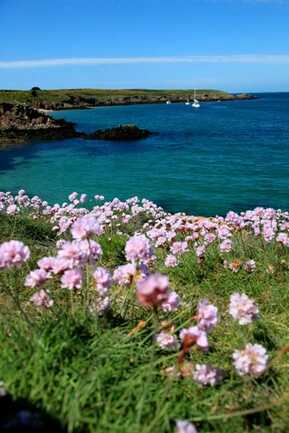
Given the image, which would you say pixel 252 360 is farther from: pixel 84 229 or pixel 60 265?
pixel 84 229

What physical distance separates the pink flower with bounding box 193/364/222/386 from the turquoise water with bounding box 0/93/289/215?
16533 mm

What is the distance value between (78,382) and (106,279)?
0.84 m

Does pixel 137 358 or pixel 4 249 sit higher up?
pixel 4 249

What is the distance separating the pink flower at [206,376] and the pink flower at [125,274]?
0.94 meters

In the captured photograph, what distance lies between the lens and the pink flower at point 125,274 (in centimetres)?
397

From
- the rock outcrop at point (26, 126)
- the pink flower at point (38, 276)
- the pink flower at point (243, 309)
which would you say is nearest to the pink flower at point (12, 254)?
the pink flower at point (38, 276)

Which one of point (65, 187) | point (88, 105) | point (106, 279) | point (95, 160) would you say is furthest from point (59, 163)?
point (88, 105)

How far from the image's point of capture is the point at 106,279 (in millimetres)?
3627

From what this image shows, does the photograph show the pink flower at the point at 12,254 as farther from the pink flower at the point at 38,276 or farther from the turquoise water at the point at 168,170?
the turquoise water at the point at 168,170

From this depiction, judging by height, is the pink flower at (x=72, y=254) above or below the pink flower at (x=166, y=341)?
above

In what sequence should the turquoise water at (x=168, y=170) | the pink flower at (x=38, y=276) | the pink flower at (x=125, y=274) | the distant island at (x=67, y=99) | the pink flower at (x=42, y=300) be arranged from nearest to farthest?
the pink flower at (x=38, y=276), the pink flower at (x=42, y=300), the pink flower at (x=125, y=274), the turquoise water at (x=168, y=170), the distant island at (x=67, y=99)

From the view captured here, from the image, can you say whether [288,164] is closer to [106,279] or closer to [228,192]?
[228,192]

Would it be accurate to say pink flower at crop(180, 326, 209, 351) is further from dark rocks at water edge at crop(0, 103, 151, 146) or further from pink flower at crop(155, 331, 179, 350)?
dark rocks at water edge at crop(0, 103, 151, 146)

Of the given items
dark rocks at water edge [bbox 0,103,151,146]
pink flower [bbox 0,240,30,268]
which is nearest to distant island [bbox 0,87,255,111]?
dark rocks at water edge [bbox 0,103,151,146]
